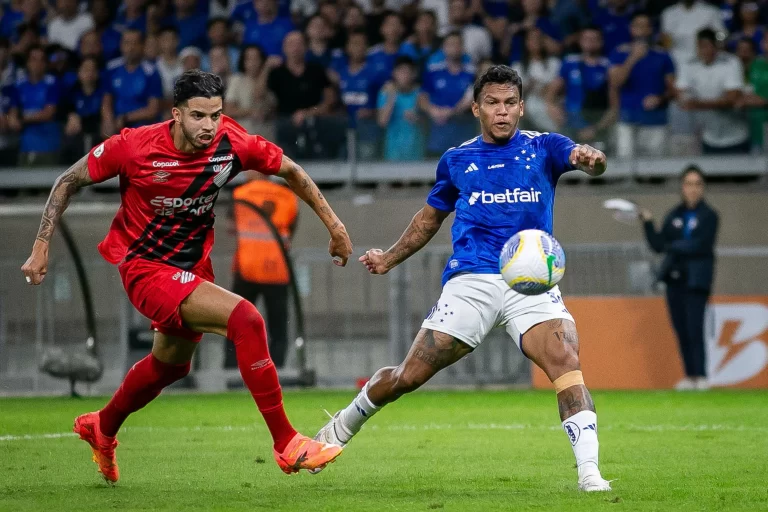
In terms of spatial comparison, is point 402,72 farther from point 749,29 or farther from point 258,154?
point 258,154

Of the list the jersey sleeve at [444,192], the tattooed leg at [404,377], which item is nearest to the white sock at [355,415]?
the tattooed leg at [404,377]

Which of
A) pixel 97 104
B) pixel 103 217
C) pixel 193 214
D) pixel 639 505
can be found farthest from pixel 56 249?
pixel 639 505

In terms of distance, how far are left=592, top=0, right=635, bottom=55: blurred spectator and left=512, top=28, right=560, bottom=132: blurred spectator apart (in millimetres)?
1061

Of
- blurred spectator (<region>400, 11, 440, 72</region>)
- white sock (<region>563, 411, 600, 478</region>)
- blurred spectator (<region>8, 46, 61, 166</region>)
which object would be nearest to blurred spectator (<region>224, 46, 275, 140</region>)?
blurred spectator (<region>400, 11, 440, 72</region>)

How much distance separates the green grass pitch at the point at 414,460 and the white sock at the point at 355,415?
289 millimetres

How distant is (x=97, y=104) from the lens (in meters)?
18.6

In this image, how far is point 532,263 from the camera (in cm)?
646

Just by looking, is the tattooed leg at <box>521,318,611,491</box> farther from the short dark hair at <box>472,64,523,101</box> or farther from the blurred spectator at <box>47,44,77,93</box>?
the blurred spectator at <box>47,44,77,93</box>

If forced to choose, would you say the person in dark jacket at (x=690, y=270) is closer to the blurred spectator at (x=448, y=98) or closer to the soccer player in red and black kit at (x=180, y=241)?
the blurred spectator at (x=448, y=98)

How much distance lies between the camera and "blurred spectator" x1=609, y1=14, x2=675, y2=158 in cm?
1678

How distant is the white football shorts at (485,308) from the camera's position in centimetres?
686

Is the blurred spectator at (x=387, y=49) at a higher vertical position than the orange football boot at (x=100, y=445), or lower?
higher

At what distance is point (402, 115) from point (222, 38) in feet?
12.2

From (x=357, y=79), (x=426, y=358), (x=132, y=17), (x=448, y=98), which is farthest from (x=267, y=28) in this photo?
(x=426, y=358)
